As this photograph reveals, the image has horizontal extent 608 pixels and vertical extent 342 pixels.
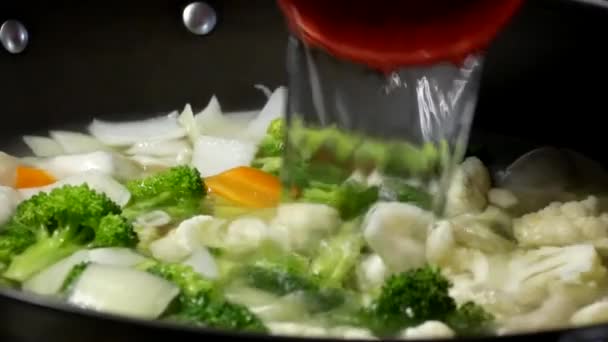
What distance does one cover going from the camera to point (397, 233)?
166 centimetres

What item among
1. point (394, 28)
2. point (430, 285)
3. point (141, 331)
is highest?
point (394, 28)

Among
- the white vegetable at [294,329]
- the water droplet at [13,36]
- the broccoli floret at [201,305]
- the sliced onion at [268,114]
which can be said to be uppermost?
the water droplet at [13,36]

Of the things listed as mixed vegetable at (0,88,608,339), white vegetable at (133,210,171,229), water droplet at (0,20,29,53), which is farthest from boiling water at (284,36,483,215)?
water droplet at (0,20,29,53)

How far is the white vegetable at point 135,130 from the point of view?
82.6 inches

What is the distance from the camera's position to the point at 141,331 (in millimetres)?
1061

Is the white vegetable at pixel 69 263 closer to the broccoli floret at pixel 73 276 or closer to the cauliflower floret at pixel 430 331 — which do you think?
the broccoli floret at pixel 73 276

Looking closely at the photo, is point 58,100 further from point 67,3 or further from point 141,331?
point 141,331

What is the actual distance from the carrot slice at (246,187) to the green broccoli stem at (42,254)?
11.8 inches

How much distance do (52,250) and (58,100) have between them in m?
0.57

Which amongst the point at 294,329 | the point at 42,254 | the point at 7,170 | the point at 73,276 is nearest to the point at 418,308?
the point at 294,329

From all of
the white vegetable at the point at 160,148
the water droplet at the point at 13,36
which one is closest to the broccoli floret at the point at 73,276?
the white vegetable at the point at 160,148

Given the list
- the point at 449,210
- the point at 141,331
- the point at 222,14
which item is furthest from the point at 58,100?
the point at 141,331

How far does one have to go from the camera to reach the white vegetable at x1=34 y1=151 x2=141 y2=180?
193 cm

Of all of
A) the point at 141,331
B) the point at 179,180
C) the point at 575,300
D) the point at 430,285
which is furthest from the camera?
the point at 179,180
